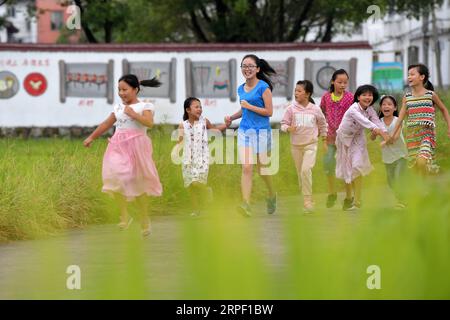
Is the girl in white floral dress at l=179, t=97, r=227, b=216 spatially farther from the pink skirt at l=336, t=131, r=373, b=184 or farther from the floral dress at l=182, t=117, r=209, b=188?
the pink skirt at l=336, t=131, r=373, b=184

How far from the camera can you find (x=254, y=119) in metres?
12.9

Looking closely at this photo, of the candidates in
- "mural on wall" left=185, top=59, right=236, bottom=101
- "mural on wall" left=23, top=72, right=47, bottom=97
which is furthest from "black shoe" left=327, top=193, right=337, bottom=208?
"mural on wall" left=23, top=72, right=47, bottom=97

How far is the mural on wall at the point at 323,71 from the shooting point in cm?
3212

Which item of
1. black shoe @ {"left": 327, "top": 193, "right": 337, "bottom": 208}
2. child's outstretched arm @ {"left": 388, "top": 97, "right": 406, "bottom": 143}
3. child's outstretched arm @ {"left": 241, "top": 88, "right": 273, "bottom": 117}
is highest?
child's outstretched arm @ {"left": 241, "top": 88, "right": 273, "bottom": 117}

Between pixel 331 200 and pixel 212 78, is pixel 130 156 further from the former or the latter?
pixel 212 78

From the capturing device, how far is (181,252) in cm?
263

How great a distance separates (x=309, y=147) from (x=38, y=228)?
3.83 metres

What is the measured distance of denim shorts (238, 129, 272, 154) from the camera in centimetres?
1294

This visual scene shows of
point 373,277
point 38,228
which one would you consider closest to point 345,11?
point 38,228

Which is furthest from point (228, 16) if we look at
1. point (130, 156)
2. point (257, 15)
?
point (130, 156)

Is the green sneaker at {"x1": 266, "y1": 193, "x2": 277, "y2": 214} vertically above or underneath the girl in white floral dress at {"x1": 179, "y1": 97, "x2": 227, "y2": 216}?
underneath

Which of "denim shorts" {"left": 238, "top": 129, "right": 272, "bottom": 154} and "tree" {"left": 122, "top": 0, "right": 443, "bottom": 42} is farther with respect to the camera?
"tree" {"left": 122, "top": 0, "right": 443, "bottom": 42}

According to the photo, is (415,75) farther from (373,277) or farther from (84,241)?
(373,277)

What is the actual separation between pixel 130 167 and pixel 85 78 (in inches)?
866
